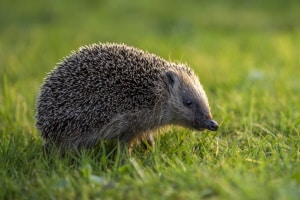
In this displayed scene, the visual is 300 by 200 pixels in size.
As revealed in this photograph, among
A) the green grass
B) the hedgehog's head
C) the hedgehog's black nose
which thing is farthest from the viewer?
the hedgehog's head

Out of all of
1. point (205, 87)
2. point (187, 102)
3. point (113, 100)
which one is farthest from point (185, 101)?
point (205, 87)

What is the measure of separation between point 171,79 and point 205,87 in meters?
2.68

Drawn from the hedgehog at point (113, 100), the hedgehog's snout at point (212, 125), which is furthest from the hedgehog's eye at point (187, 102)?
the hedgehog's snout at point (212, 125)

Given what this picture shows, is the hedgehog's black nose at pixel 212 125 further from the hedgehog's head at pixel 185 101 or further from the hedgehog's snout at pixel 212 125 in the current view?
the hedgehog's head at pixel 185 101

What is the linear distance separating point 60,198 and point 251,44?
8294 mm

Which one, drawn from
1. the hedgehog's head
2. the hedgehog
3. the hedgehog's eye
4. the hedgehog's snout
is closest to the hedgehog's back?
the hedgehog

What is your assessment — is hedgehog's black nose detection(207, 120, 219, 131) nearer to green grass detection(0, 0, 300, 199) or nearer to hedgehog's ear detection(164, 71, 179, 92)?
green grass detection(0, 0, 300, 199)

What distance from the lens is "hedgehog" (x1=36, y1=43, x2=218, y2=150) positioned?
19.1 ft

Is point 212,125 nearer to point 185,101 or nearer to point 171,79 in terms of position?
point 185,101

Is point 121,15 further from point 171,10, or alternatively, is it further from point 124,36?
point 124,36

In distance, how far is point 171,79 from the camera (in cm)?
611

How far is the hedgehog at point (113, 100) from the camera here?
19.1ft

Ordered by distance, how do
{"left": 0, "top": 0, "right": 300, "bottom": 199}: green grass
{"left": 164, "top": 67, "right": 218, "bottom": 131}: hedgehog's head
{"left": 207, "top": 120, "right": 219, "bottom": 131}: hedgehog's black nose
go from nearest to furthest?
{"left": 0, "top": 0, "right": 300, "bottom": 199}: green grass < {"left": 207, "top": 120, "right": 219, "bottom": 131}: hedgehog's black nose < {"left": 164, "top": 67, "right": 218, "bottom": 131}: hedgehog's head

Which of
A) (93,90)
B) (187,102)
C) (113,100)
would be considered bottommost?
(187,102)
